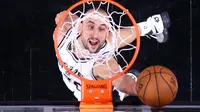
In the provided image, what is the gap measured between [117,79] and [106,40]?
0.38 metres

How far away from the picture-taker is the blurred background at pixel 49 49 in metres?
3.94

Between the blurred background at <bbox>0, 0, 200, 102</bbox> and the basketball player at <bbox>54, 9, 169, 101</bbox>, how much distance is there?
8 cm

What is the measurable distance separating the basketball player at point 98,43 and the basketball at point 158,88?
543mm

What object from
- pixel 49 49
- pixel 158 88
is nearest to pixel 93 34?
pixel 49 49

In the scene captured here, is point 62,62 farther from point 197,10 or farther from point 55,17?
point 197,10

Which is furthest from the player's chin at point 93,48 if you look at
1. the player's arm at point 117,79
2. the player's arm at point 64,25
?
the player's arm at point 64,25

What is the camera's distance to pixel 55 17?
13.2 feet

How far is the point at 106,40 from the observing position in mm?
3902

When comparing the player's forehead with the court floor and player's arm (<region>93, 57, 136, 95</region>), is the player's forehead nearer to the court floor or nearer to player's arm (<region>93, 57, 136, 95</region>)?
player's arm (<region>93, 57, 136, 95</region>)

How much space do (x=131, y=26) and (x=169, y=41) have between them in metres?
0.38

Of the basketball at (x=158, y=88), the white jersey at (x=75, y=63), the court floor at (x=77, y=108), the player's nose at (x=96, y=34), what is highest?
the player's nose at (x=96, y=34)

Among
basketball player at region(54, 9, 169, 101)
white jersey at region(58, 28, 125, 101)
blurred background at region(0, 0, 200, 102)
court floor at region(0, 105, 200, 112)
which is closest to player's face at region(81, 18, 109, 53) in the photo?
basketball player at region(54, 9, 169, 101)

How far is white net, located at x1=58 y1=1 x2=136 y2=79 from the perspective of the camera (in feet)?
12.8

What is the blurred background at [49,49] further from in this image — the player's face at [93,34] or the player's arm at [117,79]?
the player's face at [93,34]
